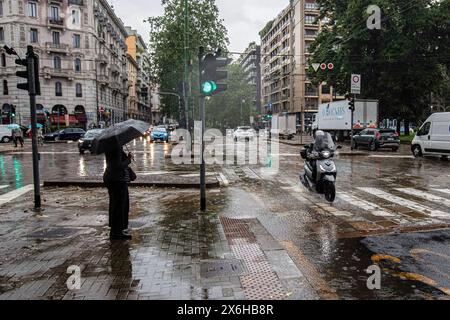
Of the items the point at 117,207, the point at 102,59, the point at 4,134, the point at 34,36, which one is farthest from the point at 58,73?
the point at 117,207

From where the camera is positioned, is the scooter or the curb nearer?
the scooter

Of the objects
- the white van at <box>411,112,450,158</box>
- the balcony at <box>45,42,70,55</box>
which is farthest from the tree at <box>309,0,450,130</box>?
the balcony at <box>45,42,70,55</box>

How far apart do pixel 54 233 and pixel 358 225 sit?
5157 mm

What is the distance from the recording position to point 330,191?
8.70 metres

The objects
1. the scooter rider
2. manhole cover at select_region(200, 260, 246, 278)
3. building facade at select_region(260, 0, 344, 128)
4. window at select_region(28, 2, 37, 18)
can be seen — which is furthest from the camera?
building facade at select_region(260, 0, 344, 128)

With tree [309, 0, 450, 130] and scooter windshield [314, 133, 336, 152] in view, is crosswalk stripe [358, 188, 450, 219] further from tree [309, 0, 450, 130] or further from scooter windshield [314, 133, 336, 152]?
tree [309, 0, 450, 130]

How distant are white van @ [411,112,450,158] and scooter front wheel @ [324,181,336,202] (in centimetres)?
1222

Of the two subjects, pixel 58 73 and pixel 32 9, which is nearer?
pixel 32 9

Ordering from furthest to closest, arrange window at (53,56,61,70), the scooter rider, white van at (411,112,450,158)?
1. window at (53,56,61,70)
2. white van at (411,112,450,158)
3. the scooter rider

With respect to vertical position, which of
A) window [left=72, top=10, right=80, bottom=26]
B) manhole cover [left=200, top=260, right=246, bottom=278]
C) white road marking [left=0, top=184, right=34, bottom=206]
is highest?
window [left=72, top=10, right=80, bottom=26]

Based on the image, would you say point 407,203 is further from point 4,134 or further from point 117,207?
point 4,134

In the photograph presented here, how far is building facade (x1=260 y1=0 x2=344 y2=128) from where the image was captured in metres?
72.2

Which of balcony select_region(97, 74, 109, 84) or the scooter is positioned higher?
balcony select_region(97, 74, 109, 84)

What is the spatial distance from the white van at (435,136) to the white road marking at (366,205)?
437 inches
